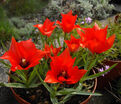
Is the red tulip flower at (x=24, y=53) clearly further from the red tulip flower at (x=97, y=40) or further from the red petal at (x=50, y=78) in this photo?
the red tulip flower at (x=97, y=40)

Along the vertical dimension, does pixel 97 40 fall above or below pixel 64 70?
above

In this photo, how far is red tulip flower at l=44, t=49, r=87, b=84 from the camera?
2.21ft

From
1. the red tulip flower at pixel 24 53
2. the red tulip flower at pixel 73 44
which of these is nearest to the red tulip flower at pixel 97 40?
the red tulip flower at pixel 73 44

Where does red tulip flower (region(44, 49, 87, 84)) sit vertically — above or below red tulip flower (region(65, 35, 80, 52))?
below

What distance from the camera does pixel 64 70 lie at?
72 cm

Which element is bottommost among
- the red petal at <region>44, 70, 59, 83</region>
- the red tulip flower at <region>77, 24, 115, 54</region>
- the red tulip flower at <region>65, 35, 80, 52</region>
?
the red petal at <region>44, 70, 59, 83</region>

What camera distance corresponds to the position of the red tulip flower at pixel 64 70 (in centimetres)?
→ 67

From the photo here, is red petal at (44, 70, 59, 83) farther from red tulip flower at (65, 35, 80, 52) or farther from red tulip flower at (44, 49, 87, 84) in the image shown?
red tulip flower at (65, 35, 80, 52)

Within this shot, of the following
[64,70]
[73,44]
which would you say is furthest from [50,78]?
[73,44]

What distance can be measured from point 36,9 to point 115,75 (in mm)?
1686

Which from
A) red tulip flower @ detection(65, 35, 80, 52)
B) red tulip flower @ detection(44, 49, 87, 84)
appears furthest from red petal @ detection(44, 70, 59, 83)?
red tulip flower @ detection(65, 35, 80, 52)

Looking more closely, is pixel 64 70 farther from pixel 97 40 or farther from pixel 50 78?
pixel 97 40

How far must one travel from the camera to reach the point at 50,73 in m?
0.68

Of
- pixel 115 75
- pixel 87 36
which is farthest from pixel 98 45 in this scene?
pixel 115 75
